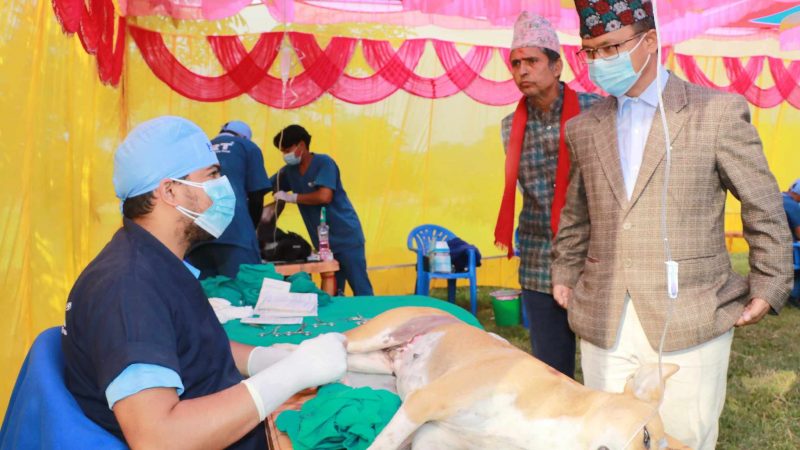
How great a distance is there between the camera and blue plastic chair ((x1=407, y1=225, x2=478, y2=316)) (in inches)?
271

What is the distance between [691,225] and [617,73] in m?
0.49

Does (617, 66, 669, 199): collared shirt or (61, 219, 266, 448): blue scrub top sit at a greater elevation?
(617, 66, 669, 199): collared shirt

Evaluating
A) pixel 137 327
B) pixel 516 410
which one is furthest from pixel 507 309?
pixel 137 327

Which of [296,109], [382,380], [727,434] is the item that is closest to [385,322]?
[382,380]

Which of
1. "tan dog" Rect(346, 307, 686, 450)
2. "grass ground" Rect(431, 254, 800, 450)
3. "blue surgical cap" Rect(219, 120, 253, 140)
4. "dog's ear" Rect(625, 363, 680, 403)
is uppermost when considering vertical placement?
"blue surgical cap" Rect(219, 120, 253, 140)

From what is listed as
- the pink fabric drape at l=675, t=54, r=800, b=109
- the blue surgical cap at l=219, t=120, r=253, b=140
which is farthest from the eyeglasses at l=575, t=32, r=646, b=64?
the pink fabric drape at l=675, t=54, r=800, b=109

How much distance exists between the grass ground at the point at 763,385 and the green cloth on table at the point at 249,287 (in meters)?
2.23

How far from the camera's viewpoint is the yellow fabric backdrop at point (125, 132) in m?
2.94

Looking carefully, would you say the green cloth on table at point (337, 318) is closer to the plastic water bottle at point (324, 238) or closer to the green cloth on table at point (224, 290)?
the green cloth on table at point (224, 290)

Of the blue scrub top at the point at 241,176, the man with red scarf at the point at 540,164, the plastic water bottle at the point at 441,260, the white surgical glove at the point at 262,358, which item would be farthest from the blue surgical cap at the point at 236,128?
the white surgical glove at the point at 262,358

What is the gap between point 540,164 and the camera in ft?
9.90

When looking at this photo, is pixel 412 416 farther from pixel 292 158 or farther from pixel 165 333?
pixel 292 158

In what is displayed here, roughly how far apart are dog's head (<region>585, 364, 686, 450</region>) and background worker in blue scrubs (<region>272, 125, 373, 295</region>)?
4.40m

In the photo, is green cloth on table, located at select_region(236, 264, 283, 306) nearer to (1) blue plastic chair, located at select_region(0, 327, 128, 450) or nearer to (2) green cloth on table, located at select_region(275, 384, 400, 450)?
(1) blue plastic chair, located at select_region(0, 327, 128, 450)
